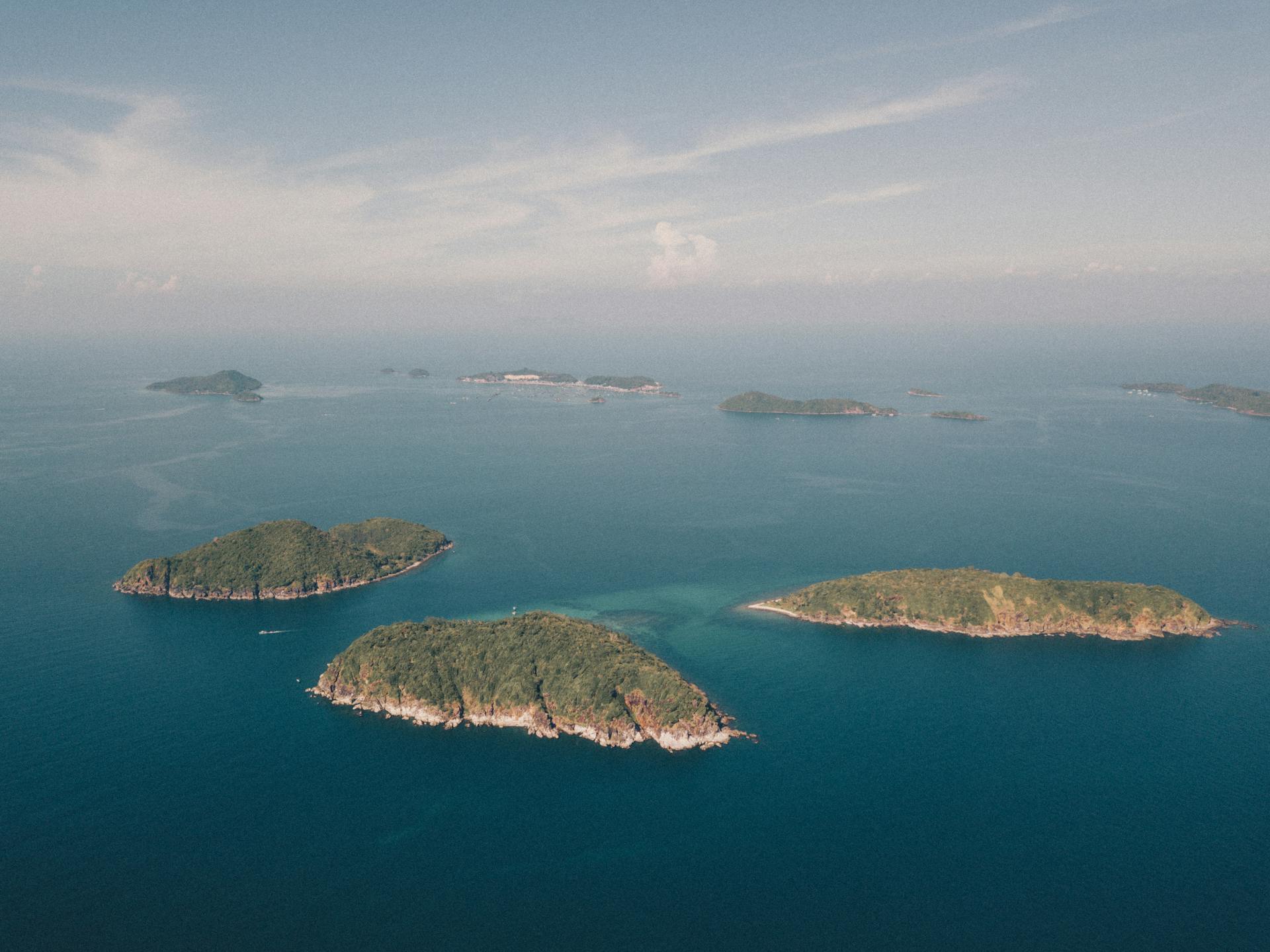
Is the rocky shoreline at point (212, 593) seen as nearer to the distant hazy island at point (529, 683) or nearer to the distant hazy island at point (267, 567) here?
the distant hazy island at point (267, 567)

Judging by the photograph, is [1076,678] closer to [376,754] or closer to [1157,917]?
[1157,917]

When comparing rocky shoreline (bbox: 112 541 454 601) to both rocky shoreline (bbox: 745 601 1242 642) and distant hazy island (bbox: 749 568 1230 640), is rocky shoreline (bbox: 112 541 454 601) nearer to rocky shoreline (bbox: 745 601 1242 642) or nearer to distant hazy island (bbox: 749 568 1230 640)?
distant hazy island (bbox: 749 568 1230 640)

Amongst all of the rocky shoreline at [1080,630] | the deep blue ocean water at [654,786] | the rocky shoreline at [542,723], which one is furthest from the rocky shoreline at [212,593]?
the rocky shoreline at [1080,630]

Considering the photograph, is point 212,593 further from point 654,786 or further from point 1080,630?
point 1080,630

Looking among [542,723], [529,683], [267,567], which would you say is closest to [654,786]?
[542,723]

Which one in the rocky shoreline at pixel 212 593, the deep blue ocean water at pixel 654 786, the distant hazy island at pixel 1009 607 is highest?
the distant hazy island at pixel 1009 607

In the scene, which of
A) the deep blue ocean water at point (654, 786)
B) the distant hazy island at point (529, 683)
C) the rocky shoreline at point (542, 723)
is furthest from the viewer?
the distant hazy island at point (529, 683)

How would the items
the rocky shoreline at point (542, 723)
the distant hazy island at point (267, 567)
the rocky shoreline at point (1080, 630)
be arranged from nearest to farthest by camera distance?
the rocky shoreline at point (542, 723) → the rocky shoreline at point (1080, 630) → the distant hazy island at point (267, 567)

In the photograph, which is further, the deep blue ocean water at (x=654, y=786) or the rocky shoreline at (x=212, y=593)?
the rocky shoreline at (x=212, y=593)

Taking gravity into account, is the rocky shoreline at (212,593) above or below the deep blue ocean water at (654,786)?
above
